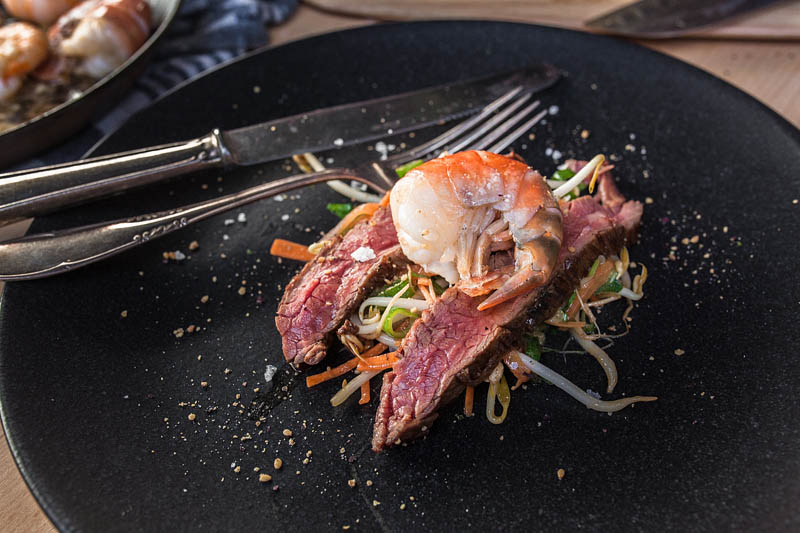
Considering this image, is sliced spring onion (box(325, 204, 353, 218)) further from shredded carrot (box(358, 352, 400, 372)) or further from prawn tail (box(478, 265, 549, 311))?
prawn tail (box(478, 265, 549, 311))

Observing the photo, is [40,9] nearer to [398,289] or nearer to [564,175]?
[398,289]

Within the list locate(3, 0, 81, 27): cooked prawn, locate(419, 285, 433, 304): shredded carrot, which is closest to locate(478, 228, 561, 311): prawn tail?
locate(419, 285, 433, 304): shredded carrot

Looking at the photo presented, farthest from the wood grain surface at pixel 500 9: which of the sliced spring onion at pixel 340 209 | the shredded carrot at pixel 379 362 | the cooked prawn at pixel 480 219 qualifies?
the shredded carrot at pixel 379 362

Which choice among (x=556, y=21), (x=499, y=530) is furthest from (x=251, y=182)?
(x=556, y=21)

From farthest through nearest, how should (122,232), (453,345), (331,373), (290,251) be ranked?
1. (290,251)
2. (122,232)
3. (331,373)
4. (453,345)

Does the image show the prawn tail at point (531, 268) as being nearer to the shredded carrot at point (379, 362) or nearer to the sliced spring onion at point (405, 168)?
the shredded carrot at point (379, 362)

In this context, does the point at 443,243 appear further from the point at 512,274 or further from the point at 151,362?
the point at 151,362

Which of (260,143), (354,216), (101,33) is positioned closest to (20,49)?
(101,33)
